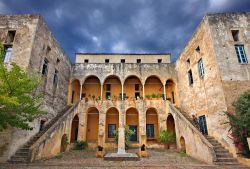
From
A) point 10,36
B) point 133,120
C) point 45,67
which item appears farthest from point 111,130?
point 10,36

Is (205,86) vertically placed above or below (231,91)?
above

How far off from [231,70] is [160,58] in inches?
572

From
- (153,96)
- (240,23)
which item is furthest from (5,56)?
(240,23)

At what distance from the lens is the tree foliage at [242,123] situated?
848cm

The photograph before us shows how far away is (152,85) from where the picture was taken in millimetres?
21547

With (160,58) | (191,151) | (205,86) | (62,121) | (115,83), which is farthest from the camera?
(160,58)

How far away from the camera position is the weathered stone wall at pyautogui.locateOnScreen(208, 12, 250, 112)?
34.5 feet

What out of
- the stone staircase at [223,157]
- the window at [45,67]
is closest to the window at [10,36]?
the window at [45,67]

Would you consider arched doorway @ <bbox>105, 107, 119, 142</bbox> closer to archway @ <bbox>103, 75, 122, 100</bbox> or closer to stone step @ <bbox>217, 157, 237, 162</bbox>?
archway @ <bbox>103, 75, 122, 100</bbox>

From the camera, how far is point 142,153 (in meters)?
11.8

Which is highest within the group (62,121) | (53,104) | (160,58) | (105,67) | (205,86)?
(160,58)

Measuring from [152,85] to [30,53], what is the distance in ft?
48.3

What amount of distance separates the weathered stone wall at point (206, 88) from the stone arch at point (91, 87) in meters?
10.9

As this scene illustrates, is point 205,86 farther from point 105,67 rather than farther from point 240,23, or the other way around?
point 105,67
